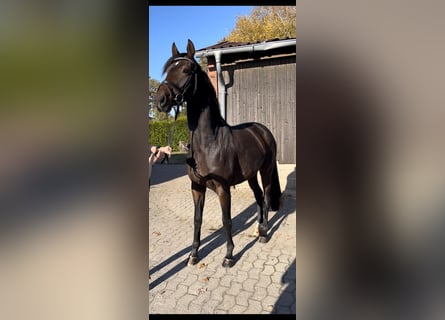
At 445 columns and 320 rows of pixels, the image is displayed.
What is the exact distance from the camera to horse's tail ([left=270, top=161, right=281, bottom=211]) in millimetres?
3990

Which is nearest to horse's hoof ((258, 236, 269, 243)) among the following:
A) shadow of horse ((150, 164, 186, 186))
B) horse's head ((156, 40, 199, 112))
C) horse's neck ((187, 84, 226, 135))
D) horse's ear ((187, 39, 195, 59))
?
horse's neck ((187, 84, 226, 135))

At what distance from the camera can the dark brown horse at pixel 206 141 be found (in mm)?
2225

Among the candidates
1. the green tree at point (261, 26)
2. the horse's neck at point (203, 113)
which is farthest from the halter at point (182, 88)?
the green tree at point (261, 26)

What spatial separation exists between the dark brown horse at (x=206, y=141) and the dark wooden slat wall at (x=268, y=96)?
3227 mm

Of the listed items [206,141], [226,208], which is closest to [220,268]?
[226,208]

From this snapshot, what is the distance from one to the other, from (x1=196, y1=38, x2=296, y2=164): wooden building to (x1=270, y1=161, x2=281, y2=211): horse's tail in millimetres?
2502

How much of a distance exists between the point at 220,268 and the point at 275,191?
1.64m

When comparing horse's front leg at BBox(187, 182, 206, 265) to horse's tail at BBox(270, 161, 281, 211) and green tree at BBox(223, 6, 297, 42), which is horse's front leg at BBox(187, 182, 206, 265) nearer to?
horse's tail at BBox(270, 161, 281, 211)

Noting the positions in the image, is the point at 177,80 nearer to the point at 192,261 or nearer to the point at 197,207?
the point at 197,207

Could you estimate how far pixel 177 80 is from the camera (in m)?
2.20
